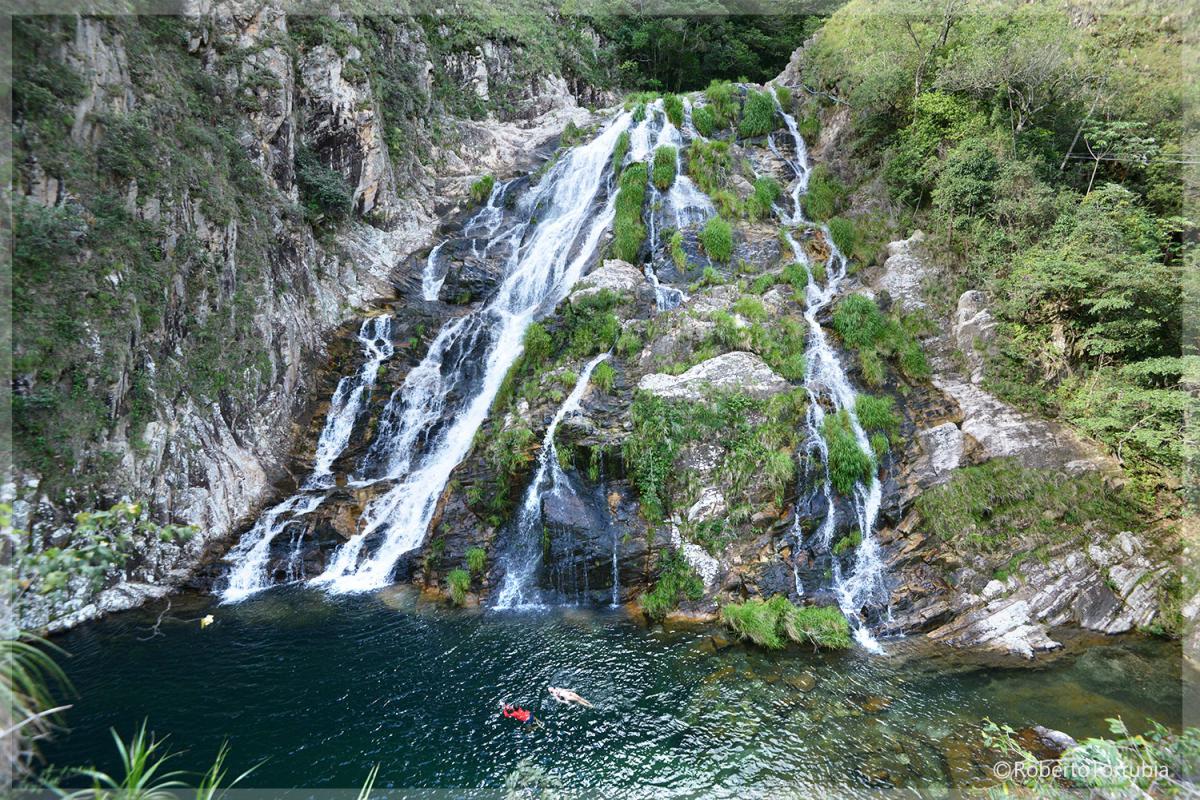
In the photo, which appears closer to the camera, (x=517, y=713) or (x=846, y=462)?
(x=517, y=713)

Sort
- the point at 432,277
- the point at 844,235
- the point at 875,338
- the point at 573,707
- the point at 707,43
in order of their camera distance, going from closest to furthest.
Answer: the point at 573,707, the point at 875,338, the point at 844,235, the point at 432,277, the point at 707,43

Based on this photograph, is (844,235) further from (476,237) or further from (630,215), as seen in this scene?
(476,237)

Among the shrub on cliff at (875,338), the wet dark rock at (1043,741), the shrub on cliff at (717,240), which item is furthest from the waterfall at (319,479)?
the wet dark rock at (1043,741)

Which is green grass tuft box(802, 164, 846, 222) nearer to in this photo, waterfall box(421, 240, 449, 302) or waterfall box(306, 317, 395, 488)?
waterfall box(421, 240, 449, 302)

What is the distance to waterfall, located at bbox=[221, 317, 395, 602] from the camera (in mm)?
14281

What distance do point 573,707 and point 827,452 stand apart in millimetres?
8592

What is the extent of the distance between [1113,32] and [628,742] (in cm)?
2428

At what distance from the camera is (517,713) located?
944 centimetres

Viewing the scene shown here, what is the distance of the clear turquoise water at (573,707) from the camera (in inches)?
327

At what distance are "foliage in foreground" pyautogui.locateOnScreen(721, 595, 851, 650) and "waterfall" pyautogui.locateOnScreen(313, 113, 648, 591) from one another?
8.80m

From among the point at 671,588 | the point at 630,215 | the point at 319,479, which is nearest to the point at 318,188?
the point at 319,479

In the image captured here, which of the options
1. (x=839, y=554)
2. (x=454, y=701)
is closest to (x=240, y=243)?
(x=454, y=701)

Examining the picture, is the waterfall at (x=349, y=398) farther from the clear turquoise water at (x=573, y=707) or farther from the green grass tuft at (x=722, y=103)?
the green grass tuft at (x=722, y=103)

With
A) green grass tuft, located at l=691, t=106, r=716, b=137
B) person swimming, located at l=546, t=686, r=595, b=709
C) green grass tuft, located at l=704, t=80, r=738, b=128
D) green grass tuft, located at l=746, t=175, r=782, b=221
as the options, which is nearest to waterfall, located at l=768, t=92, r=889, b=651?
green grass tuft, located at l=746, t=175, r=782, b=221
